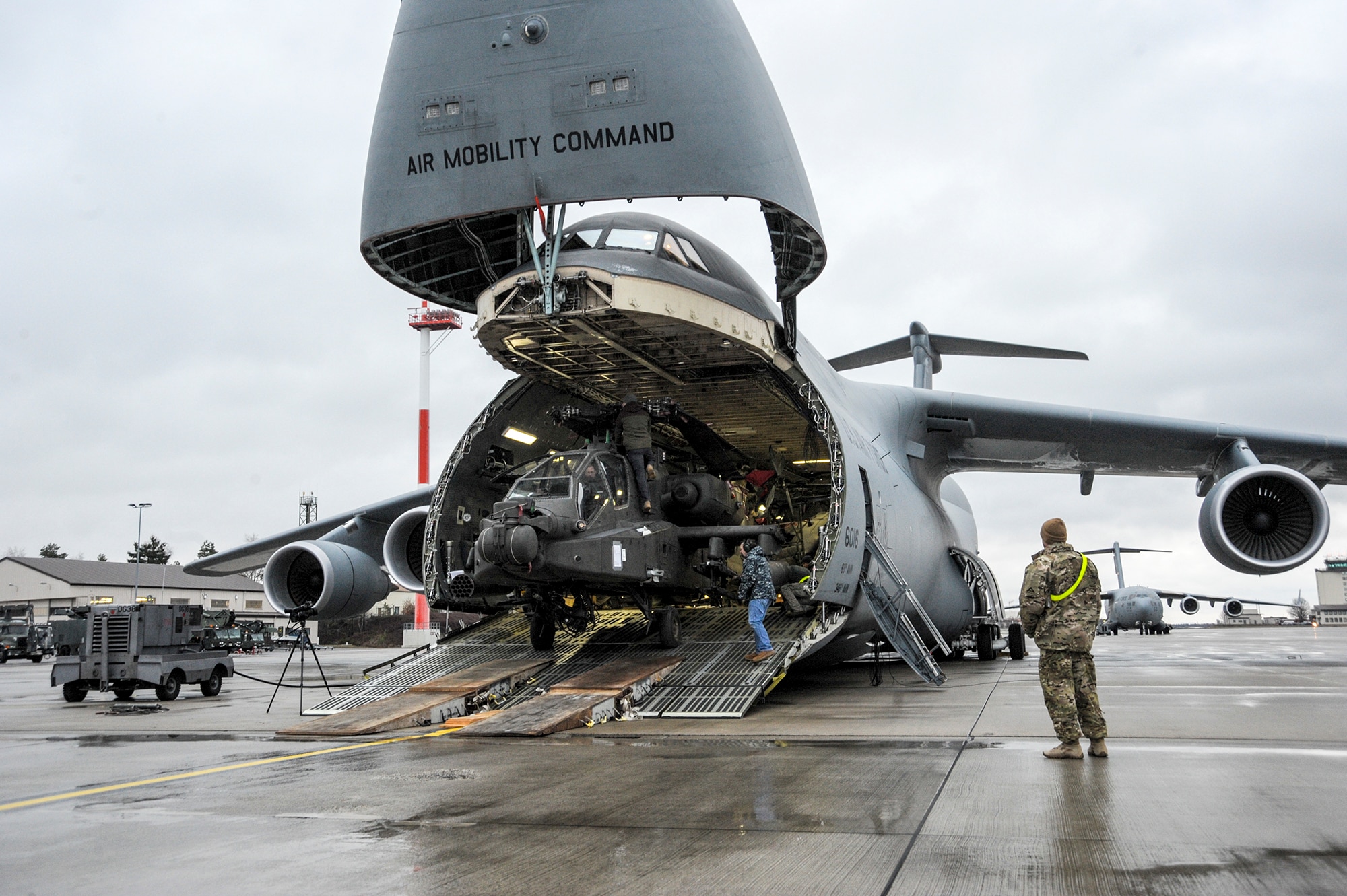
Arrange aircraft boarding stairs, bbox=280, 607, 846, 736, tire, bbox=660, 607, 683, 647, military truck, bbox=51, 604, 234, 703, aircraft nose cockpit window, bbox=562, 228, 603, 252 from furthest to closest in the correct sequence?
military truck, bbox=51, 604, 234, 703 < tire, bbox=660, 607, 683, 647 < aircraft nose cockpit window, bbox=562, 228, 603, 252 < aircraft boarding stairs, bbox=280, 607, 846, 736

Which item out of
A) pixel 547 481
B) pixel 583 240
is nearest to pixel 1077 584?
pixel 547 481

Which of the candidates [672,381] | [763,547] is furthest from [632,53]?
[763,547]

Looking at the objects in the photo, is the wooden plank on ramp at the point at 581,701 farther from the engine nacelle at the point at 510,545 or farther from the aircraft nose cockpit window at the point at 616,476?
the aircraft nose cockpit window at the point at 616,476

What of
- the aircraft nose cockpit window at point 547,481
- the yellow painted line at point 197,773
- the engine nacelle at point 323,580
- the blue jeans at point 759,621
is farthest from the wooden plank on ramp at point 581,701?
the engine nacelle at point 323,580

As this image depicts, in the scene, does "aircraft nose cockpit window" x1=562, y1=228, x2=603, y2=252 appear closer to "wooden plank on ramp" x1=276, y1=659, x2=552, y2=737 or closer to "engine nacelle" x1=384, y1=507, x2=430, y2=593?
"wooden plank on ramp" x1=276, y1=659, x2=552, y2=737

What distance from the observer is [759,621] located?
420 inches

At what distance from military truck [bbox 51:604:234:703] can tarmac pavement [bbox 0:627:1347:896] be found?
5590 mm

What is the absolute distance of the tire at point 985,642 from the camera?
19312 mm

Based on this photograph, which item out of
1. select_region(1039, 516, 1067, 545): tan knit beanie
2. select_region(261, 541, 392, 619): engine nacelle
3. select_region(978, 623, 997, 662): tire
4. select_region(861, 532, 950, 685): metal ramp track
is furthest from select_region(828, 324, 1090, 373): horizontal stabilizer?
select_region(1039, 516, 1067, 545): tan knit beanie

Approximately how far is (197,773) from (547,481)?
5.26m

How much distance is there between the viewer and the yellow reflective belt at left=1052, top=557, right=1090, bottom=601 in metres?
6.45

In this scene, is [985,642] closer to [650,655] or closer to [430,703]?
[650,655]

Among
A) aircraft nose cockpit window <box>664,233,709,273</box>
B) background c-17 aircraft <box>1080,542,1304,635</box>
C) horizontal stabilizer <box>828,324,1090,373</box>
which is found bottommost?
background c-17 aircraft <box>1080,542,1304,635</box>

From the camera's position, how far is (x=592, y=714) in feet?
28.6
